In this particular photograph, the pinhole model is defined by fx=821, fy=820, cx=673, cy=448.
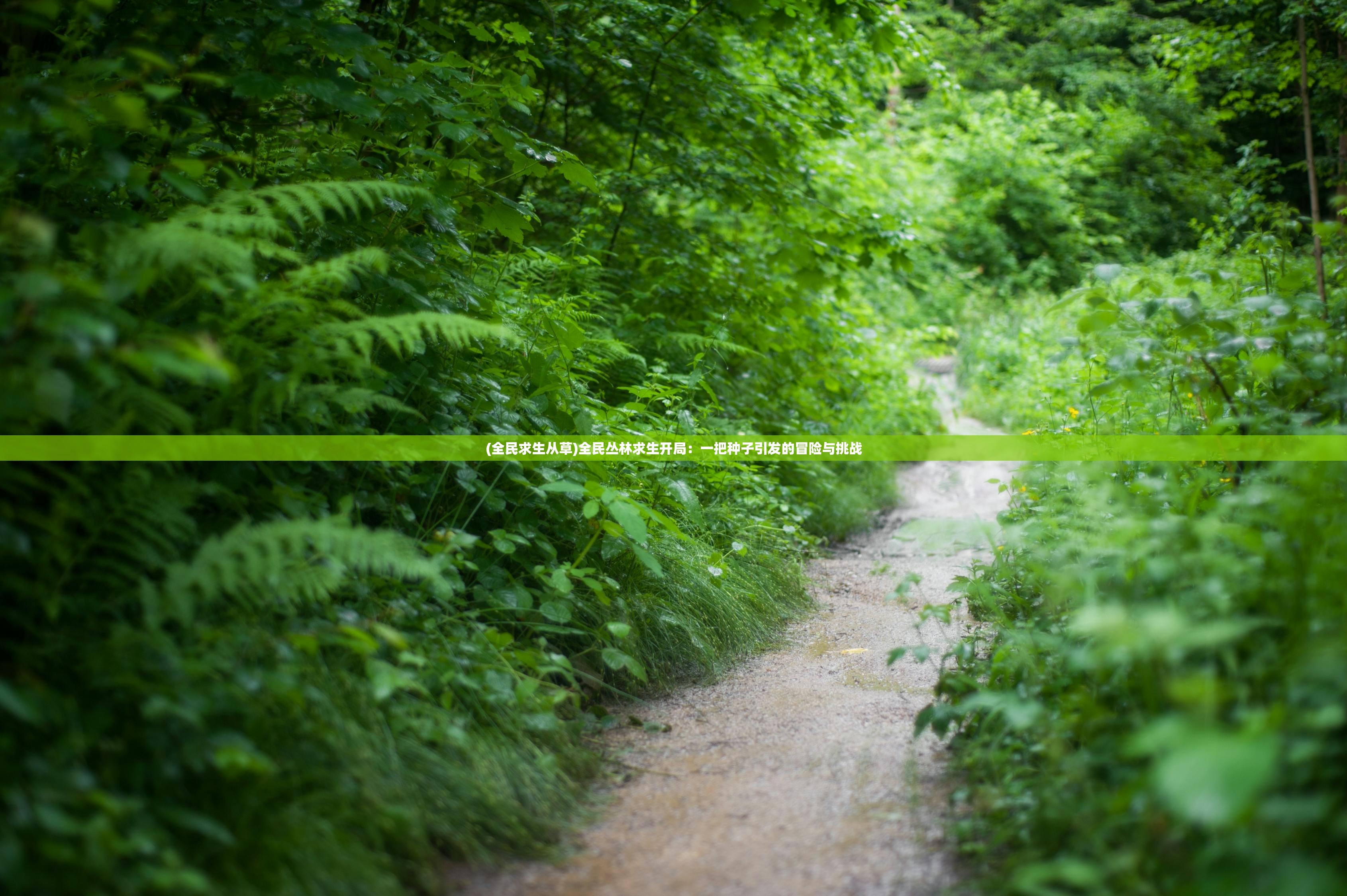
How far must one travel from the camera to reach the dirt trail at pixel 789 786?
1970mm

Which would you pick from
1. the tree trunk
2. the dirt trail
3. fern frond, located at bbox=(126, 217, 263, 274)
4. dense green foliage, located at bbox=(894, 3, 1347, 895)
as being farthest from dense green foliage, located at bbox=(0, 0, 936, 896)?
the tree trunk

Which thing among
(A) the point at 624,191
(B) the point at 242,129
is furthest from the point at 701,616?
(A) the point at 624,191

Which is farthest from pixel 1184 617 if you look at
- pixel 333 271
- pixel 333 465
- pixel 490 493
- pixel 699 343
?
pixel 699 343

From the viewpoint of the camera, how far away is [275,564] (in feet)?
5.73

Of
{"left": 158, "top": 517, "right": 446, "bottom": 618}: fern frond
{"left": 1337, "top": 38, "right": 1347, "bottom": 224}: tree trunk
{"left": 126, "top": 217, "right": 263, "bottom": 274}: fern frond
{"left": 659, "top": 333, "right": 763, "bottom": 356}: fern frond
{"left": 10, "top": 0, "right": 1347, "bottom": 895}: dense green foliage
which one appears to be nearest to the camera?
{"left": 10, "top": 0, "right": 1347, "bottom": 895}: dense green foliage

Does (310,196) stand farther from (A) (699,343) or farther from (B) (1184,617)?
(A) (699,343)

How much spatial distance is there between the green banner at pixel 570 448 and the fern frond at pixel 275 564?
28 centimetres

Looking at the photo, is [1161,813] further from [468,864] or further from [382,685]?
[382,685]

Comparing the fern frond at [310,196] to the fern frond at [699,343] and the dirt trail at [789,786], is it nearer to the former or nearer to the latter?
the dirt trail at [789,786]

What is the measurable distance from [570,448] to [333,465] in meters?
0.95

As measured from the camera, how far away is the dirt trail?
197 cm

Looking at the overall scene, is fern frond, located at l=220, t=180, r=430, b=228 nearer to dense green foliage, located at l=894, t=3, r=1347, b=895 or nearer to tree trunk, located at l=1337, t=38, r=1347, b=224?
dense green foliage, located at l=894, t=3, r=1347, b=895

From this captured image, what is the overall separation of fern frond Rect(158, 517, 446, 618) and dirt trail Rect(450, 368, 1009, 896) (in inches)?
30.3

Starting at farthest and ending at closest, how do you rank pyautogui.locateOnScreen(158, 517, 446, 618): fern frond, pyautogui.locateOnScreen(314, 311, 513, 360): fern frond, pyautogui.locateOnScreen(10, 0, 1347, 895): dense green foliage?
1. pyautogui.locateOnScreen(314, 311, 513, 360): fern frond
2. pyautogui.locateOnScreen(158, 517, 446, 618): fern frond
3. pyautogui.locateOnScreen(10, 0, 1347, 895): dense green foliage
